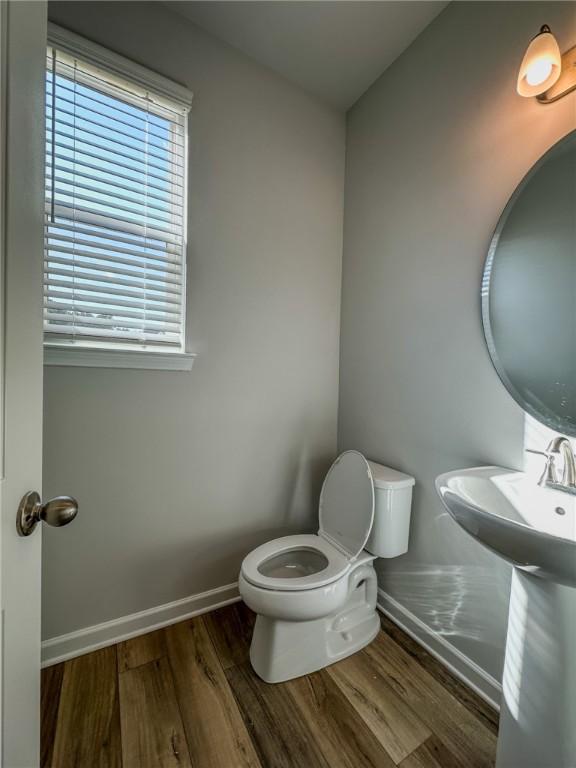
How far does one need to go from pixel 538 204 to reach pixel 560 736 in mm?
1427

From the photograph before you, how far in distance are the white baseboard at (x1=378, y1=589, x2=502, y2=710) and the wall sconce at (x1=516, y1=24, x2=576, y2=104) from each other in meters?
1.95

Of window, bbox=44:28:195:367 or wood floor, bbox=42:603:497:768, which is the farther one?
window, bbox=44:28:195:367

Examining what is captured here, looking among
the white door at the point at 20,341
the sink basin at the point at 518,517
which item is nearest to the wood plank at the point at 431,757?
Answer: the sink basin at the point at 518,517

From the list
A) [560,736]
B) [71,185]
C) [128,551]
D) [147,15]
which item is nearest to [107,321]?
[71,185]

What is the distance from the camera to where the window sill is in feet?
3.91

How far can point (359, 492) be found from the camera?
4.74ft

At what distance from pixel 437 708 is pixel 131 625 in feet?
4.07

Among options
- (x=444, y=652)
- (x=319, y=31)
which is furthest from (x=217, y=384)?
(x=319, y=31)

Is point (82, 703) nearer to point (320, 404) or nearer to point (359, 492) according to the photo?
point (359, 492)

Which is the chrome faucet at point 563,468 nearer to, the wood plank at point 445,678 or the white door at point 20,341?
the wood plank at point 445,678

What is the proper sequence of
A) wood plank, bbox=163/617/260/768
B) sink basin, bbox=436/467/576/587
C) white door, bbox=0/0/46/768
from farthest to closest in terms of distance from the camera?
wood plank, bbox=163/617/260/768
sink basin, bbox=436/467/576/587
white door, bbox=0/0/46/768

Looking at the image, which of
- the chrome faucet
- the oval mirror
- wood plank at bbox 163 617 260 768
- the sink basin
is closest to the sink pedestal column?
the sink basin

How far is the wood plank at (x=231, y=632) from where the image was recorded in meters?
1.34

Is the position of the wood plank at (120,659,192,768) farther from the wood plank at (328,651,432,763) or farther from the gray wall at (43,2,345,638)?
the wood plank at (328,651,432,763)
